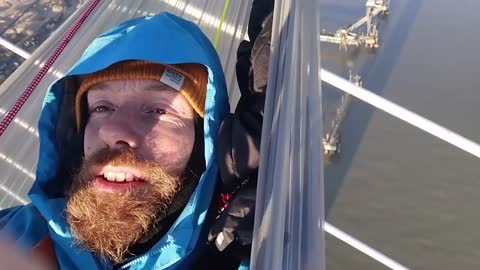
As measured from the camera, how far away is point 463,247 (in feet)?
19.4

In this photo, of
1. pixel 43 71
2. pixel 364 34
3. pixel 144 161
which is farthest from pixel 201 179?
pixel 364 34

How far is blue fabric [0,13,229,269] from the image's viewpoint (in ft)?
2.54

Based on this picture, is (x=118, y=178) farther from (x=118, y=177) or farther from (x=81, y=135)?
(x=81, y=135)

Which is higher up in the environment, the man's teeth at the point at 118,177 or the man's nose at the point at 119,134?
the man's nose at the point at 119,134

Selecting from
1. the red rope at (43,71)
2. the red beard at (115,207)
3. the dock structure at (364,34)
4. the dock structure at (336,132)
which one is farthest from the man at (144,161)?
the dock structure at (364,34)

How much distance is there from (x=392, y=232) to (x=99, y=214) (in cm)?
566

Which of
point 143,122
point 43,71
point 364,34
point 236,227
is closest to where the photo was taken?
point 236,227

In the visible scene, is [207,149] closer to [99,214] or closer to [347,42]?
[99,214]

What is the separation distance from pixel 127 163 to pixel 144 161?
2 cm

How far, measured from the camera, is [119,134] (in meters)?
0.79

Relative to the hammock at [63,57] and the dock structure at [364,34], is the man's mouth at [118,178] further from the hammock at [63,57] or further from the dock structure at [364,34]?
the dock structure at [364,34]

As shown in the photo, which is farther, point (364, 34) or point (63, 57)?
point (364, 34)

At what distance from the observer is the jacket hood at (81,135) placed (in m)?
0.78

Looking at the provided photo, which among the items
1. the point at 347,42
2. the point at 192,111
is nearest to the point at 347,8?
the point at 347,42
